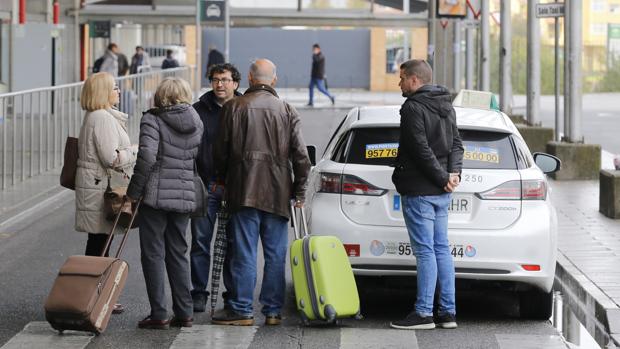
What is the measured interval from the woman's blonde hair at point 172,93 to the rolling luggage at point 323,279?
1143 millimetres

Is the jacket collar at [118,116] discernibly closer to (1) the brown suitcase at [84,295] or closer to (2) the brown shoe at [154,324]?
(1) the brown suitcase at [84,295]

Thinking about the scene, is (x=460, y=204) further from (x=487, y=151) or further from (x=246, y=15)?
(x=246, y=15)

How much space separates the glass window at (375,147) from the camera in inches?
378

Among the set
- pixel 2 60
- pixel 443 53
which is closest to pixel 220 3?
pixel 2 60

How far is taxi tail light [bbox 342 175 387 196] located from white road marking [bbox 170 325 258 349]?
1.08 m

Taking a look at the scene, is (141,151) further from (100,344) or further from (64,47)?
(64,47)

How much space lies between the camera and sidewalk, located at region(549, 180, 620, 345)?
985cm

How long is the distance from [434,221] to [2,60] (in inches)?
963

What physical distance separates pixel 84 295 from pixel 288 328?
54.9 inches

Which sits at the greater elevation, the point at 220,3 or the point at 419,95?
the point at 220,3

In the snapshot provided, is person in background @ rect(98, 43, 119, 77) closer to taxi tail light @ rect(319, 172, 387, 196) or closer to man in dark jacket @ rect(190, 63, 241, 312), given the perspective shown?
man in dark jacket @ rect(190, 63, 241, 312)

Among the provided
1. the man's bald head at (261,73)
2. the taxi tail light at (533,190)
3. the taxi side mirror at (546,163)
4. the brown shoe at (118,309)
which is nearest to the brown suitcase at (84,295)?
the brown shoe at (118,309)

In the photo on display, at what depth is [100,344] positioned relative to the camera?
8711 mm

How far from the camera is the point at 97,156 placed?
9469mm
